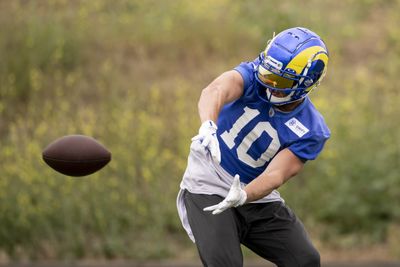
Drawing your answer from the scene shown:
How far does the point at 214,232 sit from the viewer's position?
231 inches

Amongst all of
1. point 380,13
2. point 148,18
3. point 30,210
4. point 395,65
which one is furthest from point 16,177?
point 380,13

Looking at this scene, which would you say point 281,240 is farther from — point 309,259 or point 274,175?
point 274,175

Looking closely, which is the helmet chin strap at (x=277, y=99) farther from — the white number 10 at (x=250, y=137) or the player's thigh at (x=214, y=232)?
the player's thigh at (x=214, y=232)

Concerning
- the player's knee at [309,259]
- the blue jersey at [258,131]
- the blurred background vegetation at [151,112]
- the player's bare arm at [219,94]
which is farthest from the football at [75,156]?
the blurred background vegetation at [151,112]

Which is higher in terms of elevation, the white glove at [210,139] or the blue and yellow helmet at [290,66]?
the blue and yellow helmet at [290,66]

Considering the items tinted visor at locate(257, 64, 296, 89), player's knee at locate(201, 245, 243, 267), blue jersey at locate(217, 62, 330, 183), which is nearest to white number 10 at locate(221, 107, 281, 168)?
blue jersey at locate(217, 62, 330, 183)

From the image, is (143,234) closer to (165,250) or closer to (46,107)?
(165,250)

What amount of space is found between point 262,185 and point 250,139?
47 centimetres

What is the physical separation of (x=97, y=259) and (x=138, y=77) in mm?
3118

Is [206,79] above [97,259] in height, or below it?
above

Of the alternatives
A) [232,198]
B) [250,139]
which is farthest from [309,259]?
[232,198]

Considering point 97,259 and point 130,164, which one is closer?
A: point 97,259

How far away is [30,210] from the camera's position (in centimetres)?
1009

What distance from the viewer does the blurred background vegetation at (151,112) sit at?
10195 mm
